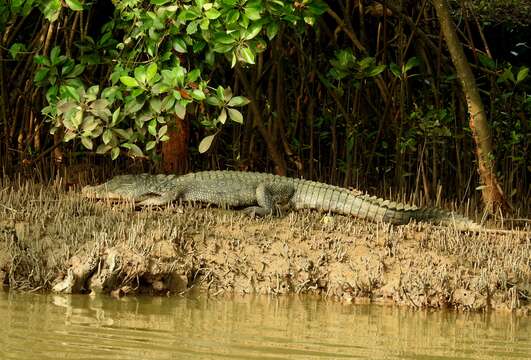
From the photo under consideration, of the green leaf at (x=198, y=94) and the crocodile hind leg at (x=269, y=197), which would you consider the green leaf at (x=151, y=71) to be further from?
the crocodile hind leg at (x=269, y=197)

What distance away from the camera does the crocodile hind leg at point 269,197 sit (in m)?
8.40

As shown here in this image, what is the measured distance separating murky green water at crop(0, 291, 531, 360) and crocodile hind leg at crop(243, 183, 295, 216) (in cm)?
176

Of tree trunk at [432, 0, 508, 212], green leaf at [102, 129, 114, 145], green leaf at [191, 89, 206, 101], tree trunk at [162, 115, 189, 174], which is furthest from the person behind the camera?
tree trunk at [162, 115, 189, 174]

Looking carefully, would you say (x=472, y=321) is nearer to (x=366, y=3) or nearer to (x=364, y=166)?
(x=364, y=166)

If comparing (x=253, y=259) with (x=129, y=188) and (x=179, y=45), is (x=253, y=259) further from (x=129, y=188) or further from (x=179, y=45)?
(x=129, y=188)

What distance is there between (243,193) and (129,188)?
923 mm

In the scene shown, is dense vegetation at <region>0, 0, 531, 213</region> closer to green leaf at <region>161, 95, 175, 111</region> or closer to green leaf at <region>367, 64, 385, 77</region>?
green leaf at <region>367, 64, 385, 77</region>

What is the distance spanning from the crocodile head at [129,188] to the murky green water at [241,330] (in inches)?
84.1

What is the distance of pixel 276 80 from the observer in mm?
10266

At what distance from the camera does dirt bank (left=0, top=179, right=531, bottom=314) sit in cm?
668

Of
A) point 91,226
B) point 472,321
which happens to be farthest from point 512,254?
point 91,226

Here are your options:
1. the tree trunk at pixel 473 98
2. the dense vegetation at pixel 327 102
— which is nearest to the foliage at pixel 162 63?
the dense vegetation at pixel 327 102

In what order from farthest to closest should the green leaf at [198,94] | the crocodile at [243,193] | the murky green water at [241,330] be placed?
the crocodile at [243,193] → the green leaf at [198,94] → the murky green water at [241,330]

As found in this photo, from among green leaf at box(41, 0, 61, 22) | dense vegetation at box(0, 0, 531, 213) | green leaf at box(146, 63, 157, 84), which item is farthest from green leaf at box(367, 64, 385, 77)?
green leaf at box(41, 0, 61, 22)
